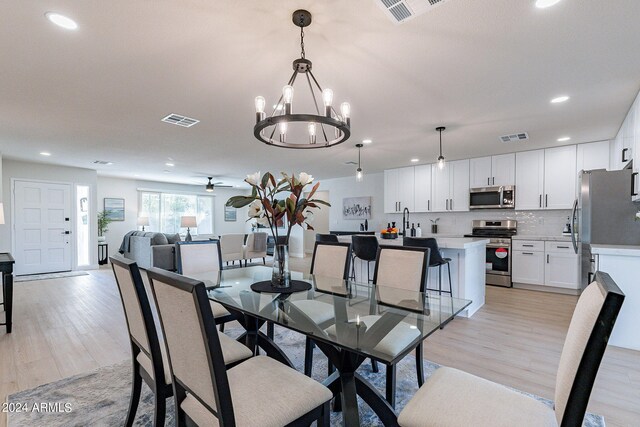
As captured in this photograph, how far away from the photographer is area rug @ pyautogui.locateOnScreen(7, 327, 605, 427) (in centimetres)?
178

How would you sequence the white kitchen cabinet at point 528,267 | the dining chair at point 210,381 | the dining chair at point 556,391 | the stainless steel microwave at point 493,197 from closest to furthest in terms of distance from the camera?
the dining chair at point 556,391, the dining chair at point 210,381, the white kitchen cabinet at point 528,267, the stainless steel microwave at point 493,197

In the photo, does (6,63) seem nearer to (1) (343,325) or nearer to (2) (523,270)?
(1) (343,325)

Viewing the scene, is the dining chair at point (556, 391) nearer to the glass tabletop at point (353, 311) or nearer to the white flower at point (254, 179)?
the glass tabletop at point (353, 311)

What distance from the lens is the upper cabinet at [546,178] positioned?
15.7 ft

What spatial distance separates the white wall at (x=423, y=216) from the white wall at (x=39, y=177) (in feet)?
18.8

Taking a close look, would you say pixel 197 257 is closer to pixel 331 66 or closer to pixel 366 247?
pixel 366 247

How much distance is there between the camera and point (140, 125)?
3.79 m

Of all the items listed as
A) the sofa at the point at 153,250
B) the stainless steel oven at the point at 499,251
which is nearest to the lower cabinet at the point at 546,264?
the stainless steel oven at the point at 499,251

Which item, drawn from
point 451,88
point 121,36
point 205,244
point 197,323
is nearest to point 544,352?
point 451,88

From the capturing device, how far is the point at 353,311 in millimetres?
1818

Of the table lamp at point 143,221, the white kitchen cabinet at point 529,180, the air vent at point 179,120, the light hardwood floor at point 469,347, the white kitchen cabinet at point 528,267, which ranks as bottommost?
the light hardwood floor at point 469,347

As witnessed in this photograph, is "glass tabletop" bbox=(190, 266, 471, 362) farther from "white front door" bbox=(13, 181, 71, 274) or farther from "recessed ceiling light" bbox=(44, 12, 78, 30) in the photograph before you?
"white front door" bbox=(13, 181, 71, 274)

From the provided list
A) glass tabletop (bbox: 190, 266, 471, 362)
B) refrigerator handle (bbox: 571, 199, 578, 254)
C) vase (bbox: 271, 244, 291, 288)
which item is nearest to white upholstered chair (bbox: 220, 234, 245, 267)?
glass tabletop (bbox: 190, 266, 471, 362)

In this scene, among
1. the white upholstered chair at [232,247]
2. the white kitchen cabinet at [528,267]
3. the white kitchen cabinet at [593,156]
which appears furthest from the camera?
the white upholstered chair at [232,247]
